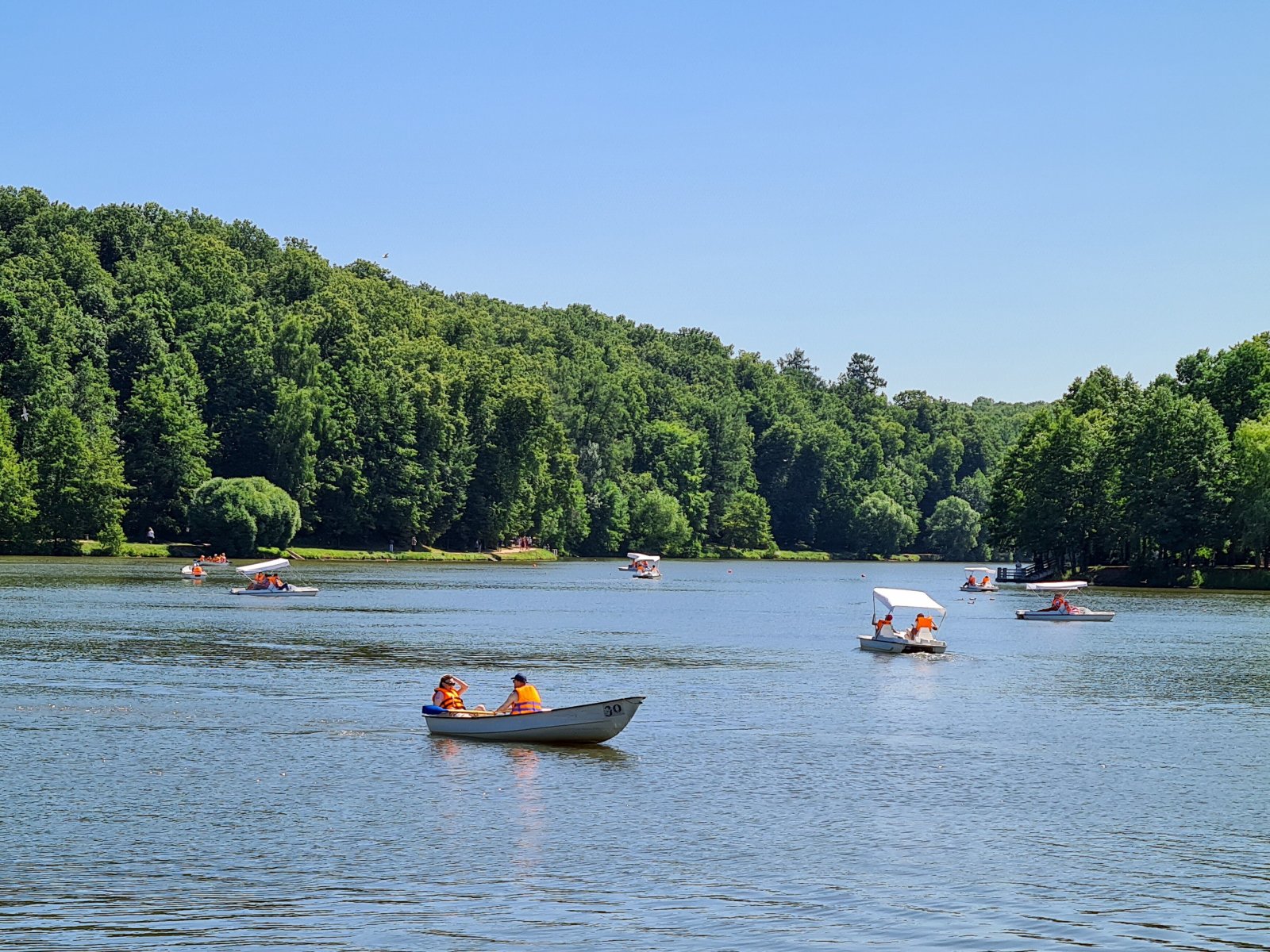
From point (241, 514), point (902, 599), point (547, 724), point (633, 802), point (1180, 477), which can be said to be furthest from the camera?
point (241, 514)

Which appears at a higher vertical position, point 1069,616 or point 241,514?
point 241,514

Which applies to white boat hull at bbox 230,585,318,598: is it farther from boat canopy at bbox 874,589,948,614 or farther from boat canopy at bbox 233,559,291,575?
boat canopy at bbox 874,589,948,614

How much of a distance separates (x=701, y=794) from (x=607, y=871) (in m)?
7.59

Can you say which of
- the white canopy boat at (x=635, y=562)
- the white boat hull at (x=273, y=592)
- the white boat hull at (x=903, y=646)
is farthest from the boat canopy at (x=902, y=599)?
the white canopy boat at (x=635, y=562)

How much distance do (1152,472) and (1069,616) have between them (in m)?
47.6

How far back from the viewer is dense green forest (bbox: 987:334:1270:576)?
139m

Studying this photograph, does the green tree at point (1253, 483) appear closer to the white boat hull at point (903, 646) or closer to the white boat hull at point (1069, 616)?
the white boat hull at point (1069, 616)

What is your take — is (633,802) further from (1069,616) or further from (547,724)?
(1069,616)

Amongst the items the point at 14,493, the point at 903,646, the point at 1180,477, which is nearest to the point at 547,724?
the point at 903,646

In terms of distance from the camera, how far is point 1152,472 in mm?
142625

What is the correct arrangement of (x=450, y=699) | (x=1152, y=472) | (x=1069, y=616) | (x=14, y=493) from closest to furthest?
(x=450, y=699)
(x=1069, y=616)
(x=1152, y=472)
(x=14, y=493)

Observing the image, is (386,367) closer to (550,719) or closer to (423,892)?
(550,719)

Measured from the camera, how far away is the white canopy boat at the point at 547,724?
1567 inches

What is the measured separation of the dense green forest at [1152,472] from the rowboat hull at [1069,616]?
3836cm
